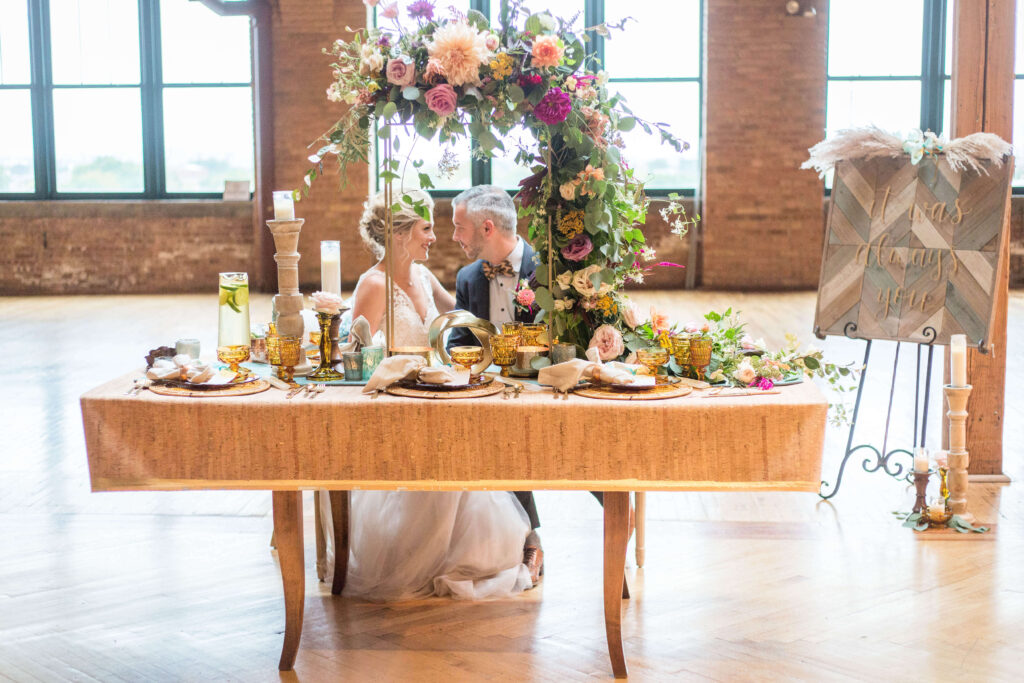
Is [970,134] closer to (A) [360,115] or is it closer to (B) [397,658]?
(A) [360,115]

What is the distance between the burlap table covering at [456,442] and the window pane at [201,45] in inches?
392

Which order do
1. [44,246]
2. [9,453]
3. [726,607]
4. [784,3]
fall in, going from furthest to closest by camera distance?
[44,246]
[784,3]
[9,453]
[726,607]

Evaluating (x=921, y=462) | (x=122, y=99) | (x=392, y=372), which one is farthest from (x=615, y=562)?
(x=122, y=99)

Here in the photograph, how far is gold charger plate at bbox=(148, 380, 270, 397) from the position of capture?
2.78 metres

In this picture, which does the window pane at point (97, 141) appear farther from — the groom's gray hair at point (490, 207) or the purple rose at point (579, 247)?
the purple rose at point (579, 247)

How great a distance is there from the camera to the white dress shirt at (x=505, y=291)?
3832mm

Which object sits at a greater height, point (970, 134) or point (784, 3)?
point (784, 3)

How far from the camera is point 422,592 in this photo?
340 cm

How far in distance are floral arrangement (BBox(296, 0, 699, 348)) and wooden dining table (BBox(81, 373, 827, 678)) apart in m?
0.44

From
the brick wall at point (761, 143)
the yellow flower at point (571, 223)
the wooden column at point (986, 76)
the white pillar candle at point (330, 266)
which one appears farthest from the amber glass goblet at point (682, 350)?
the brick wall at point (761, 143)

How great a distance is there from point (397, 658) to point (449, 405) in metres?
0.74

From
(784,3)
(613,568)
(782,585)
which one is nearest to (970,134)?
(782,585)

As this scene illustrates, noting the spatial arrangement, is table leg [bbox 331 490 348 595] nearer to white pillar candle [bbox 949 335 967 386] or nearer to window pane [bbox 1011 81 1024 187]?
white pillar candle [bbox 949 335 967 386]

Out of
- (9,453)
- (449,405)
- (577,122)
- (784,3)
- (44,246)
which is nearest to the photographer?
(449,405)
